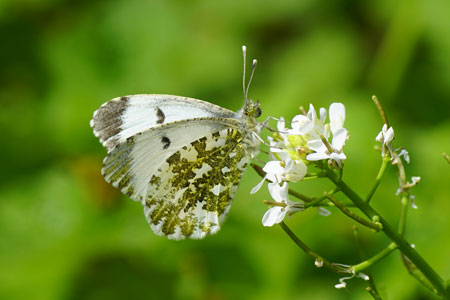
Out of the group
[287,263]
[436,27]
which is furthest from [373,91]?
[287,263]

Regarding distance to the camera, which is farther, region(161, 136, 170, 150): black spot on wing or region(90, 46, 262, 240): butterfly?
region(161, 136, 170, 150): black spot on wing

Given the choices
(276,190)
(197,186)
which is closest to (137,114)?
(197,186)

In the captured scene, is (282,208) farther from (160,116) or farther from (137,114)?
(137,114)

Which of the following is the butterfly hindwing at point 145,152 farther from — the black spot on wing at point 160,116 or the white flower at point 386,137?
the white flower at point 386,137

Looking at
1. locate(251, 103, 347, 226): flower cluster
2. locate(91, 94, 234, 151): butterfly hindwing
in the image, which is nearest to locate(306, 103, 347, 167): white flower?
locate(251, 103, 347, 226): flower cluster

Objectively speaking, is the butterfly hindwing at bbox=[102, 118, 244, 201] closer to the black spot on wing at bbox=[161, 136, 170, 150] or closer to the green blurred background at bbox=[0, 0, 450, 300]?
the black spot on wing at bbox=[161, 136, 170, 150]

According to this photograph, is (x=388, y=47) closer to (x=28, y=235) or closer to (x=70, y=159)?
(x=70, y=159)
